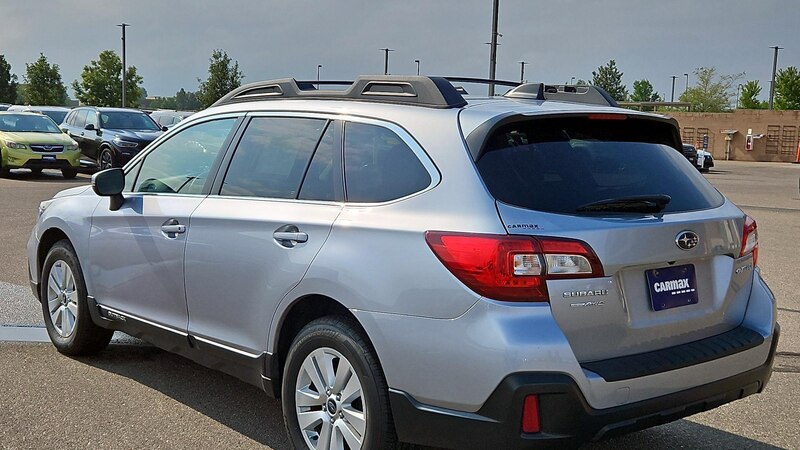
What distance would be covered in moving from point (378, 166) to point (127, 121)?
19472 millimetres

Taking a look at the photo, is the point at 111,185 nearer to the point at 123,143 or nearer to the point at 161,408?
the point at 161,408

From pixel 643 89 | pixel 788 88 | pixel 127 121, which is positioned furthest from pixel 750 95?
pixel 127 121

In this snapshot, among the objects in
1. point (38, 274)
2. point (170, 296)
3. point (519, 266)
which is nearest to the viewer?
point (519, 266)

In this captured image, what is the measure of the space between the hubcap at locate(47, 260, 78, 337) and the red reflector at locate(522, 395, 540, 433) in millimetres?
3518

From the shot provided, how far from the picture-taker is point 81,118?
73.5 ft

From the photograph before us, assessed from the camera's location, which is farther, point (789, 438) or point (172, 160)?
point (172, 160)

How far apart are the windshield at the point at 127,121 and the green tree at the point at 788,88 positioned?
67.1 metres

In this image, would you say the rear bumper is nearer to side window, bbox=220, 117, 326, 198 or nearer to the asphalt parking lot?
the asphalt parking lot

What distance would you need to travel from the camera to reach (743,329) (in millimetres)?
3668

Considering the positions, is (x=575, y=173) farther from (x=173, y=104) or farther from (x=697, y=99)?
(x=173, y=104)

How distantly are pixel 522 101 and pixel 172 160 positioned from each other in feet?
7.13

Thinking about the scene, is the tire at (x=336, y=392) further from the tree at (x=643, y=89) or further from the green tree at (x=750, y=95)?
the tree at (x=643, y=89)

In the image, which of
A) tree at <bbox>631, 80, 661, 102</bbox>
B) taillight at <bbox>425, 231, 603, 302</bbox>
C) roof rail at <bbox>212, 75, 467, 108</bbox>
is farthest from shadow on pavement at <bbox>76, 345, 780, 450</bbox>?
tree at <bbox>631, 80, 661, 102</bbox>

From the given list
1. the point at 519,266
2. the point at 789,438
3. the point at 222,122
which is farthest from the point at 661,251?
the point at 222,122
